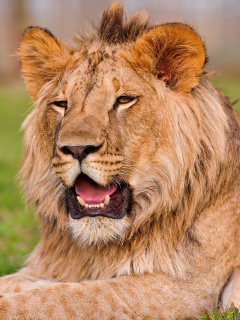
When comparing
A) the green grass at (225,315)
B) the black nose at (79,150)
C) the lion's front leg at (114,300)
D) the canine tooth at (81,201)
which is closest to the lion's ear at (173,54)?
the black nose at (79,150)

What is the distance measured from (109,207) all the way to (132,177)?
225mm

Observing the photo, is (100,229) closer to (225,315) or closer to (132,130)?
(132,130)

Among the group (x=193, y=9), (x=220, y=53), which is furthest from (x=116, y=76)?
(x=193, y=9)

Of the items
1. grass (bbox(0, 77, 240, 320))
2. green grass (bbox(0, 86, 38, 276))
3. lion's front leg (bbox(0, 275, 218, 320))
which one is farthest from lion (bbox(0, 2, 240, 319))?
green grass (bbox(0, 86, 38, 276))

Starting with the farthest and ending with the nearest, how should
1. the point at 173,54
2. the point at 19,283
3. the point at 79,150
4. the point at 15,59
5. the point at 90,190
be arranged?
the point at 15,59
the point at 19,283
the point at 173,54
the point at 90,190
the point at 79,150

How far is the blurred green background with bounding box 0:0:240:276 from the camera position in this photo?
19.4 feet

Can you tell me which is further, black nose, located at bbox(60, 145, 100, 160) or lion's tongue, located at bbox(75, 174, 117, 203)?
lion's tongue, located at bbox(75, 174, 117, 203)

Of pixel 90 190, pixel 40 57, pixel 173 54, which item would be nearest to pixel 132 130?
pixel 90 190

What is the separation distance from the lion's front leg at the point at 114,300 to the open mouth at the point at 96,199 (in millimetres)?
Answer: 404

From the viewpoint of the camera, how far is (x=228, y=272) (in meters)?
3.68

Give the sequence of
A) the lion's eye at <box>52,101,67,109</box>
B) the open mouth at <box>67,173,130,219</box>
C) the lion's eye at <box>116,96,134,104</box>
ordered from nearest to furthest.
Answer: the open mouth at <box>67,173,130,219</box> → the lion's eye at <box>116,96,134,104</box> → the lion's eye at <box>52,101,67,109</box>

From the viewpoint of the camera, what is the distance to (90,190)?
3354mm

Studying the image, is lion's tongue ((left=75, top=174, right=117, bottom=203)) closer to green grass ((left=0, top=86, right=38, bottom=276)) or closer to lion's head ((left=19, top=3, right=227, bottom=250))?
lion's head ((left=19, top=3, right=227, bottom=250))

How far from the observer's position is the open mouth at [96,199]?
332 cm
